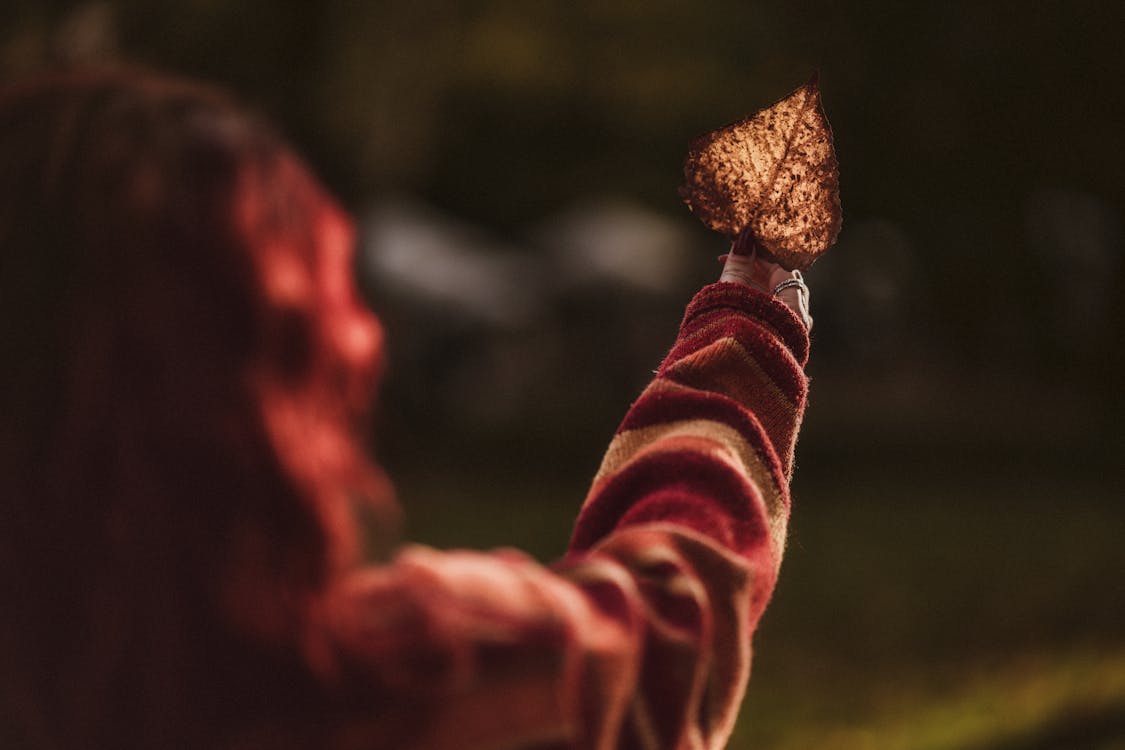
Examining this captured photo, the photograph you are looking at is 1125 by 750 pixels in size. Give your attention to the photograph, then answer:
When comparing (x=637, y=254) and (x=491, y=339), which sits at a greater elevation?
(x=637, y=254)

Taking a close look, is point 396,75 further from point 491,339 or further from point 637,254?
point 637,254

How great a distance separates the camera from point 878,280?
2123 cm

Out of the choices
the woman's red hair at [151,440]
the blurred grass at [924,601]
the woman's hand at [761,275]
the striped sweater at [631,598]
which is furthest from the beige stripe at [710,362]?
the blurred grass at [924,601]

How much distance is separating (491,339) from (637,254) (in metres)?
3.08

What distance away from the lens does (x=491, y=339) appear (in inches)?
808

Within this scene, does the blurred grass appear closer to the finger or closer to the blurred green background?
the blurred green background

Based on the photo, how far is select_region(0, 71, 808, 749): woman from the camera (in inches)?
45.6

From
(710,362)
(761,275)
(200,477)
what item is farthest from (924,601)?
(200,477)

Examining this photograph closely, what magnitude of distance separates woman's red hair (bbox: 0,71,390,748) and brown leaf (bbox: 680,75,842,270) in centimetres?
69

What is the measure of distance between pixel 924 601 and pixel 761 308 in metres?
6.93

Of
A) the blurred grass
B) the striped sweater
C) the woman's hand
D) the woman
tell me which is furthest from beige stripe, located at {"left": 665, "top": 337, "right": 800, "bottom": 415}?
the blurred grass

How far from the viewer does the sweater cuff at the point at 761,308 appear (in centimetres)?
170

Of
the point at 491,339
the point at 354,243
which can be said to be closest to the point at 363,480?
the point at 354,243

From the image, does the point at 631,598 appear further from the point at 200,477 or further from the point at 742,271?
the point at 742,271
